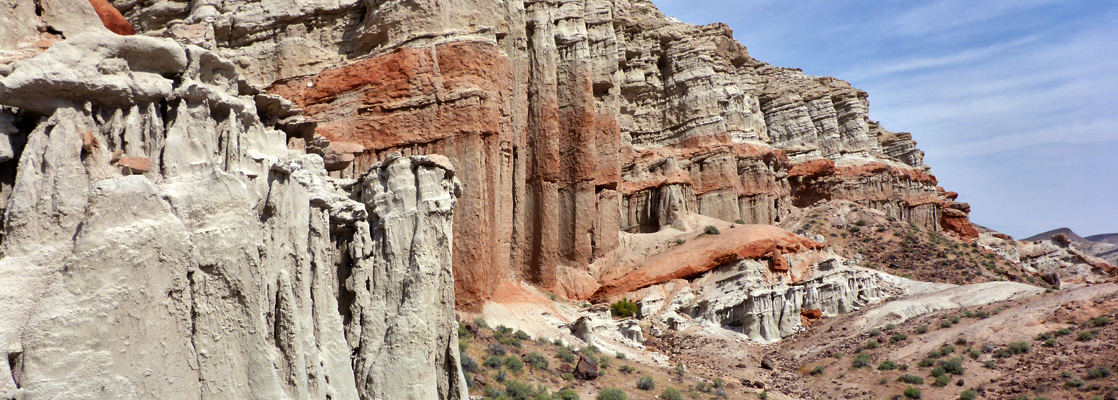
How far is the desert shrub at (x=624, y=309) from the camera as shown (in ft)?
103

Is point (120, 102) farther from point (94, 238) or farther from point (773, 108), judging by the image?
point (773, 108)

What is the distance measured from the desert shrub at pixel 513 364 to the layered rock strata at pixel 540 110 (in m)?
3.98

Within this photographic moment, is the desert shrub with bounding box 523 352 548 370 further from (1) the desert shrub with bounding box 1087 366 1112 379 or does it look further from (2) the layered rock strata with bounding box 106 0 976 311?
(1) the desert shrub with bounding box 1087 366 1112 379

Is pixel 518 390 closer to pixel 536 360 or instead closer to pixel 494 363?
pixel 494 363

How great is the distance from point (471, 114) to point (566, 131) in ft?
34.1

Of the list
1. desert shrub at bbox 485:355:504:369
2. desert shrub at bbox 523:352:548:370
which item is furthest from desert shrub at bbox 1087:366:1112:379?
desert shrub at bbox 485:355:504:369

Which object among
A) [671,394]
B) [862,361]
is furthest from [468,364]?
[862,361]

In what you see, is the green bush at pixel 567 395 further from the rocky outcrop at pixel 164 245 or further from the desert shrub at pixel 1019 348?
the desert shrub at pixel 1019 348

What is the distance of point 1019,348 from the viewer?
968 inches

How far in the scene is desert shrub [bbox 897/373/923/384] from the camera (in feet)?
79.7

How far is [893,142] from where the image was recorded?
7556cm

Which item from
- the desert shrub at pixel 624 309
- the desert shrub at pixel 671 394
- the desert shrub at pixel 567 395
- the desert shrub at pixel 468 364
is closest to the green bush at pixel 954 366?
the desert shrub at pixel 671 394

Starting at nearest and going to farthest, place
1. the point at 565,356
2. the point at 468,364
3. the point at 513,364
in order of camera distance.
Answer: the point at 468,364
the point at 513,364
the point at 565,356

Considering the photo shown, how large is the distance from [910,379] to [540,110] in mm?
17916
